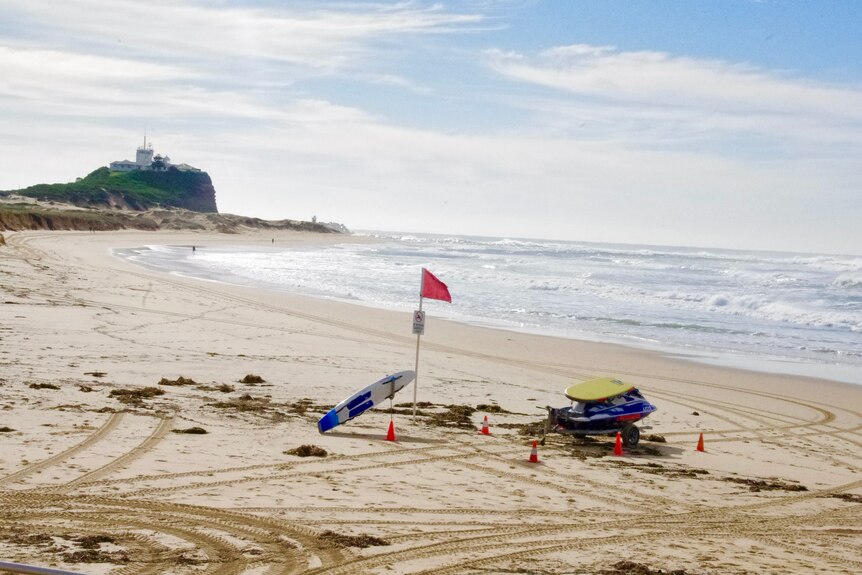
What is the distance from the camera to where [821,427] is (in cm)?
1703

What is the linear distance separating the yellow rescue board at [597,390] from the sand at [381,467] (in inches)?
29.8

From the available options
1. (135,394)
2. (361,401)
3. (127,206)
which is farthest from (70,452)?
(127,206)

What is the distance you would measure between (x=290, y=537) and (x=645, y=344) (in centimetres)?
2200

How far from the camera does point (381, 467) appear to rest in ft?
37.0

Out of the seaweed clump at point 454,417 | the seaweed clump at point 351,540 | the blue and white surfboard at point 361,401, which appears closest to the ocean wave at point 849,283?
the seaweed clump at point 454,417

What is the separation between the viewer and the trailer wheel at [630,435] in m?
14.1

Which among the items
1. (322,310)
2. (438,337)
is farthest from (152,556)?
(322,310)

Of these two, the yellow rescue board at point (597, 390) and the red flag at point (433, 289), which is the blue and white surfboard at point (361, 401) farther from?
the yellow rescue board at point (597, 390)

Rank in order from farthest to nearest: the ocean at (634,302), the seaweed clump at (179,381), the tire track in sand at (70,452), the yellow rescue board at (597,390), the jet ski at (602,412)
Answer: the ocean at (634,302), the seaweed clump at (179,381), the yellow rescue board at (597,390), the jet ski at (602,412), the tire track in sand at (70,452)

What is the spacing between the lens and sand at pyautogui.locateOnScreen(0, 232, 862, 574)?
7.96m

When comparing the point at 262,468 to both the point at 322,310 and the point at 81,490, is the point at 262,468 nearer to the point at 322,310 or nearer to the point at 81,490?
the point at 81,490

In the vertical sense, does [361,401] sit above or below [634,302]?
below

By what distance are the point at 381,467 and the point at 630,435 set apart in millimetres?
4872

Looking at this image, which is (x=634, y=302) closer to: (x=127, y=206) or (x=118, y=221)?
(x=118, y=221)
